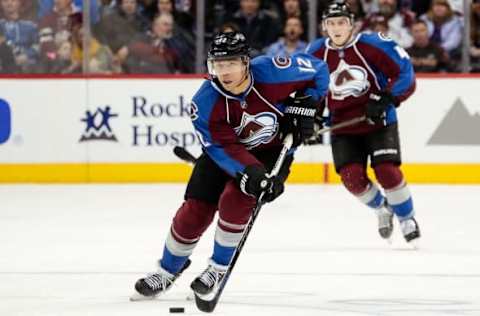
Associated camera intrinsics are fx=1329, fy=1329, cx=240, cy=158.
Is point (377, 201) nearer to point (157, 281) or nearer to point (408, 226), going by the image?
point (408, 226)

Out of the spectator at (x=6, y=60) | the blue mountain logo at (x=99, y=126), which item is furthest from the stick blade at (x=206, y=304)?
the spectator at (x=6, y=60)

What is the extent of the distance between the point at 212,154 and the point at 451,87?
14.7 ft

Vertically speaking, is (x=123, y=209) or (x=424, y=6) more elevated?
(x=424, y=6)

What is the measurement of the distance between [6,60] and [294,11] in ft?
6.24

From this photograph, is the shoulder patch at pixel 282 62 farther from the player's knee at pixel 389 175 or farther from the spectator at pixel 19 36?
the spectator at pixel 19 36

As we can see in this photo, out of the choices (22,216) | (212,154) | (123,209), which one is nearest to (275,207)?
(123,209)

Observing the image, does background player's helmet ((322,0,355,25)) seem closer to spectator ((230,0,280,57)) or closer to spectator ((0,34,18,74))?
spectator ((230,0,280,57))

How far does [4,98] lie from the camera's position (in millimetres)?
8578

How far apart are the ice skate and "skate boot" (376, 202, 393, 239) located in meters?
0.13

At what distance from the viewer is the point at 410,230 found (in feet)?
18.9

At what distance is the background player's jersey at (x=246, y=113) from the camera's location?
13.8 ft

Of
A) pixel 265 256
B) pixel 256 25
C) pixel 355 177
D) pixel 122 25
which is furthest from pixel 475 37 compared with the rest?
pixel 265 256

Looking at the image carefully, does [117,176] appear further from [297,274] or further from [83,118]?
[297,274]

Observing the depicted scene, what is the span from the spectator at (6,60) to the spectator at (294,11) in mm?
1772
